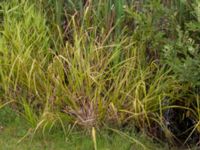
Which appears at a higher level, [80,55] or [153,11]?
[153,11]

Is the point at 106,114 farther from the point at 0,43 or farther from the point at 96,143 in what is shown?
the point at 0,43

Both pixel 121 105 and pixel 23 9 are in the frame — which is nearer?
pixel 121 105

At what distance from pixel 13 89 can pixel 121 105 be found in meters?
1.04

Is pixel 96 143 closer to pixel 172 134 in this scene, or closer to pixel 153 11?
pixel 172 134

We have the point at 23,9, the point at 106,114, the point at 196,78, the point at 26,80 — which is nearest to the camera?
the point at 196,78

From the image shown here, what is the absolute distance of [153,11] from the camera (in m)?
4.98

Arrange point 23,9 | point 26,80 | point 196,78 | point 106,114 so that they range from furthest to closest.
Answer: point 23,9 < point 26,80 < point 106,114 < point 196,78

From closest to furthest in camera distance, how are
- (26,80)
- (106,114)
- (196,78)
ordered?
(196,78)
(106,114)
(26,80)

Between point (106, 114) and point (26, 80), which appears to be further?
point (26, 80)

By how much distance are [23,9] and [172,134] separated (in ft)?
6.79

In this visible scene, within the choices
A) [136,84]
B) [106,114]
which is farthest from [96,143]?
[136,84]

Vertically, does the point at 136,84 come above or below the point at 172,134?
above

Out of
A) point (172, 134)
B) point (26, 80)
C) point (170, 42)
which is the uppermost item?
point (170, 42)

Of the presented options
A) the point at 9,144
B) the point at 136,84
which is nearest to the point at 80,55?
the point at 136,84
